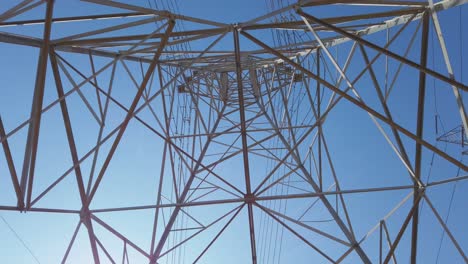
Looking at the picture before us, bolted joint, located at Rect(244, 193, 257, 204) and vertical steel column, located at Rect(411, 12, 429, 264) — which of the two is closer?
vertical steel column, located at Rect(411, 12, 429, 264)

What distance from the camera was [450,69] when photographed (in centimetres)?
902

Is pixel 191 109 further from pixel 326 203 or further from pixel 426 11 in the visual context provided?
pixel 426 11

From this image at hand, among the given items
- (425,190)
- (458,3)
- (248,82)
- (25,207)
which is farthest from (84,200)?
(248,82)

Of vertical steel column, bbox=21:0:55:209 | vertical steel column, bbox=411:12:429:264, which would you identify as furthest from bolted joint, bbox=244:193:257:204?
vertical steel column, bbox=21:0:55:209

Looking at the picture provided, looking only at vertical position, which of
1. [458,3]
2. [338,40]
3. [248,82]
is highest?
[248,82]

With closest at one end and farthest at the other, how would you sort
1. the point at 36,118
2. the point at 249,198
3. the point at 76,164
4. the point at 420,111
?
the point at 36,118 < the point at 420,111 < the point at 76,164 < the point at 249,198

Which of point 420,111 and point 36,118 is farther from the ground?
point 420,111

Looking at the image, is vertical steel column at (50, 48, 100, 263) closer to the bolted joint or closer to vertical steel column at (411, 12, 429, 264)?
the bolted joint

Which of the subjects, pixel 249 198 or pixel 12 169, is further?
pixel 249 198

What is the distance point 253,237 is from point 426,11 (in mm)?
6566

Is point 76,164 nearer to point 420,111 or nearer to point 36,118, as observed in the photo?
point 36,118

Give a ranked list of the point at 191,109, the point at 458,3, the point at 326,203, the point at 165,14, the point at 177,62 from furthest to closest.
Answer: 1. the point at 191,109
2. the point at 177,62
3. the point at 326,203
4. the point at 165,14
5. the point at 458,3

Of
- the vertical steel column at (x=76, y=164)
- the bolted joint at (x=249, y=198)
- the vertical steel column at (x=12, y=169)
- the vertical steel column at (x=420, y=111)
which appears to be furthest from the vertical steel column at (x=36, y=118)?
the vertical steel column at (x=420, y=111)

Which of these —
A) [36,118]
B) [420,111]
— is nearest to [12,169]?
[36,118]
